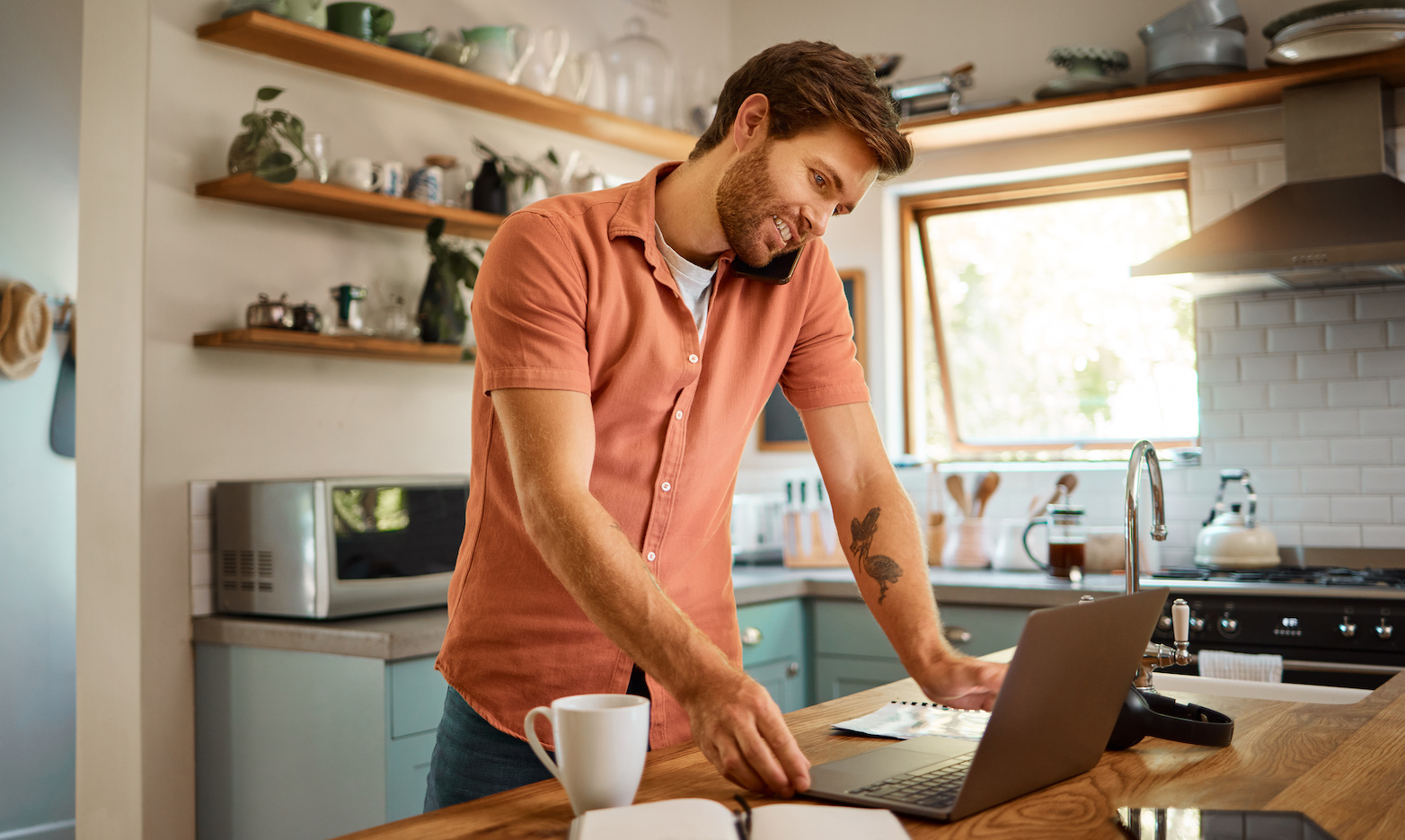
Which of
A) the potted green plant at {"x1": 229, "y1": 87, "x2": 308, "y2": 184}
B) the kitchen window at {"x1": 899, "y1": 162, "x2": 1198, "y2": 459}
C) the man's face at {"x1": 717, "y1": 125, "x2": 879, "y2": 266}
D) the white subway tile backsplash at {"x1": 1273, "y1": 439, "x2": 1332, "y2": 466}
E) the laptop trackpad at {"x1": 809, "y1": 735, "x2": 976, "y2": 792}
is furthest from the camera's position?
the kitchen window at {"x1": 899, "y1": 162, "x2": 1198, "y2": 459}

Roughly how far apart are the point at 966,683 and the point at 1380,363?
290 centimetres

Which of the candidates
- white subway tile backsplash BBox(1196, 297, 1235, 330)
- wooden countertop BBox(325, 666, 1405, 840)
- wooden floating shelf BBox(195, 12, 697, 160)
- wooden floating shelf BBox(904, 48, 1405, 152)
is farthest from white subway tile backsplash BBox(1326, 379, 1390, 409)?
wooden countertop BBox(325, 666, 1405, 840)

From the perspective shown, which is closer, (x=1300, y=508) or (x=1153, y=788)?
(x=1153, y=788)

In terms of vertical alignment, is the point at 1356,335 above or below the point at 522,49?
below

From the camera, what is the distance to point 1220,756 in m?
1.25

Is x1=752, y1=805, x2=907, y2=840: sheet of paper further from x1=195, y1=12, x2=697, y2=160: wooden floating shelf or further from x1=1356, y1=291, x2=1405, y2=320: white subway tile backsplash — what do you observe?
x1=1356, y1=291, x2=1405, y2=320: white subway tile backsplash

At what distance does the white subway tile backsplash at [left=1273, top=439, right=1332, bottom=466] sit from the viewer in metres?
3.57

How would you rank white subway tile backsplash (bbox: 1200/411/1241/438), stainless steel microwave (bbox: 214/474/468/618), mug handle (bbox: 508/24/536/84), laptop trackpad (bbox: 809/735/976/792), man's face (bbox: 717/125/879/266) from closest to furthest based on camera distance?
laptop trackpad (bbox: 809/735/976/792), man's face (bbox: 717/125/879/266), stainless steel microwave (bbox: 214/474/468/618), mug handle (bbox: 508/24/536/84), white subway tile backsplash (bbox: 1200/411/1241/438)

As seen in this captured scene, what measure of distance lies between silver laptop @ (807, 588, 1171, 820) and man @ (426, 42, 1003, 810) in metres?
0.13

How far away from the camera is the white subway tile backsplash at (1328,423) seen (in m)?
3.54

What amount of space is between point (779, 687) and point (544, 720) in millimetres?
2042

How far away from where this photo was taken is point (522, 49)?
333 centimetres

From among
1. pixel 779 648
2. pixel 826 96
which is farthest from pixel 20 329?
pixel 826 96

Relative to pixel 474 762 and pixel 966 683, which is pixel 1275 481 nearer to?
pixel 966 683
